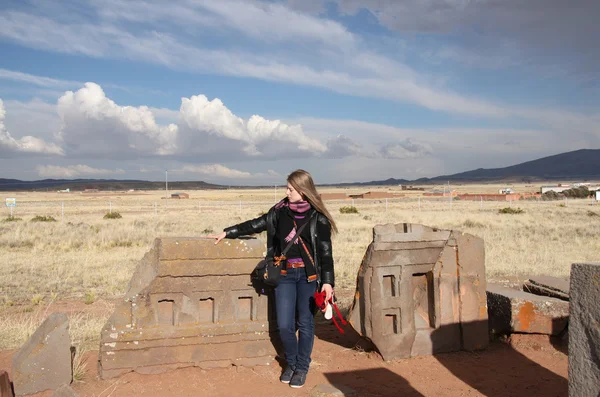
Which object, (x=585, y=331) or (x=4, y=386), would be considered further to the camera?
(x=4, y=386)

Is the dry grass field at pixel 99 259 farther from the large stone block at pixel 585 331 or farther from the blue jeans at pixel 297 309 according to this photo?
the large stone block at pixel 585 331

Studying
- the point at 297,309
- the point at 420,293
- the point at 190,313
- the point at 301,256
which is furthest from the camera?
the point at 420,293

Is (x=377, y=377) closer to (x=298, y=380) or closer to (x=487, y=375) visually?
(x=298, y=380)

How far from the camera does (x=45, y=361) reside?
5.16 m

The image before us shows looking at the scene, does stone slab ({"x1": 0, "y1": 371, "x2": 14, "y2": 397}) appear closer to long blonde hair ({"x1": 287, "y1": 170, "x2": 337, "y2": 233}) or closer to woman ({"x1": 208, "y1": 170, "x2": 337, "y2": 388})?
woman ({"x1": 208, "y1": 170, "x2": 337, "y2": 388})

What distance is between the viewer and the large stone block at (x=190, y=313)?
5.57 meters

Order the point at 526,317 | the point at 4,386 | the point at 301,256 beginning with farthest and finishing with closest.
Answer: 1. the point at 526,317
2. the point at 301,256
3. the point at 4,386

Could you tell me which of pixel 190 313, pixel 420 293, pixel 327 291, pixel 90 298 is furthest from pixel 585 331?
pixel 90 298

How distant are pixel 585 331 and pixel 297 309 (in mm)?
2819

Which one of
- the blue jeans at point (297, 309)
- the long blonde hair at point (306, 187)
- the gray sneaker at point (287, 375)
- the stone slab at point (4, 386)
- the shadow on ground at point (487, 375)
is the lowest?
the shadow on ground at point (487, 375)

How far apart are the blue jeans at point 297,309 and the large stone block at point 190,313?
706 mm

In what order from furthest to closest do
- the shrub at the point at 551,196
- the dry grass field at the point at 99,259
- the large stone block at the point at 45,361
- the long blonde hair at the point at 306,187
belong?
the shrub at the point at 551,196 → the dry grass field at the point at 99,259 → the long blonde hair at the point at 306,187 → the large stone block at the point at 45,361

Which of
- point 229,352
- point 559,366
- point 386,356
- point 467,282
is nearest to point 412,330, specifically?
point 386,356

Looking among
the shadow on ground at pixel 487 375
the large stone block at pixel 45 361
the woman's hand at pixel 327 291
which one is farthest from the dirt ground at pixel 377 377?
the woman's hand at pixel 327 291
